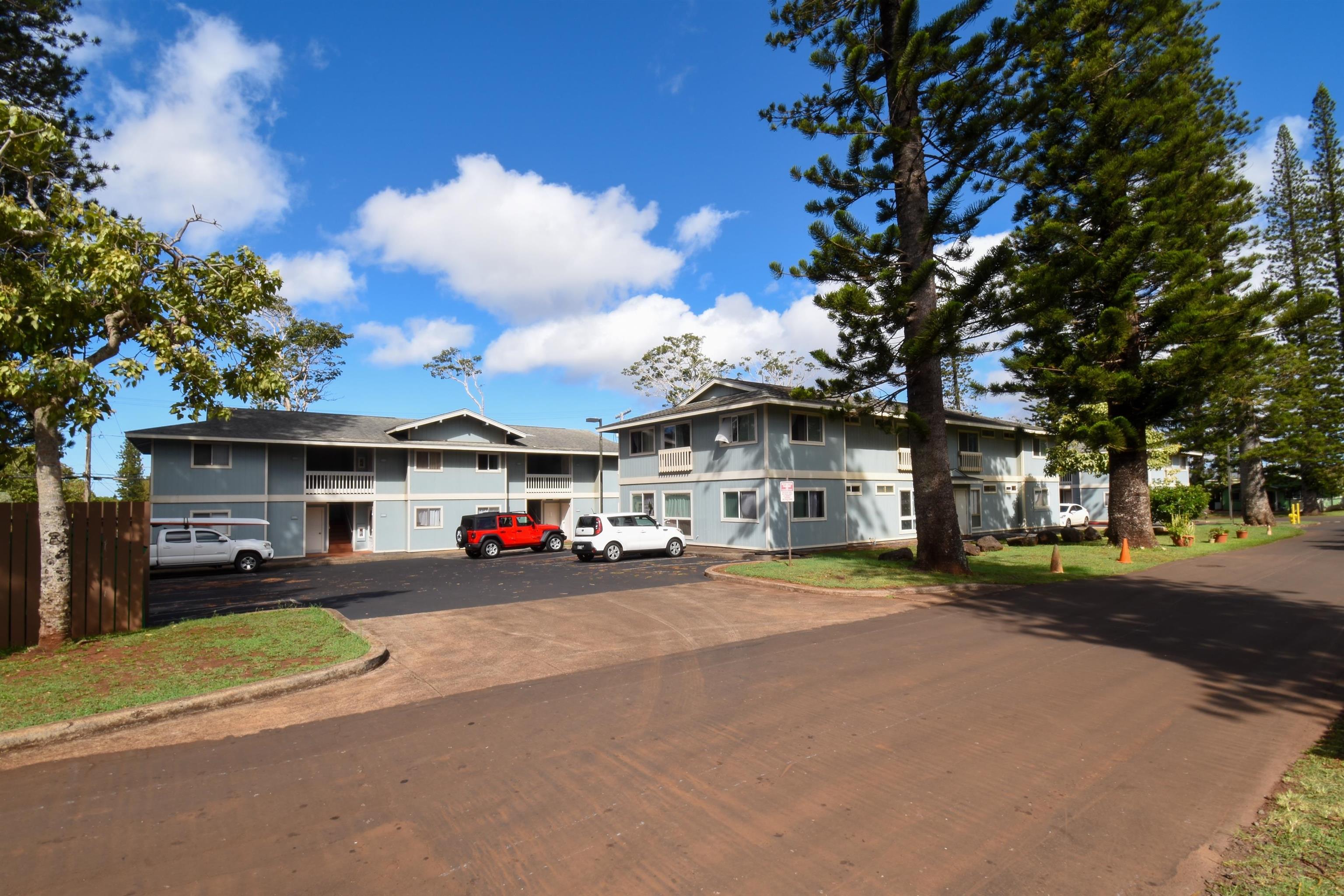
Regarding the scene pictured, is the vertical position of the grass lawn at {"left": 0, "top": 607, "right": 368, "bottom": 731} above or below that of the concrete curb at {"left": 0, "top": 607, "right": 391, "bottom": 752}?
above

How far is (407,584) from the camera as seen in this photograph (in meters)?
18.1

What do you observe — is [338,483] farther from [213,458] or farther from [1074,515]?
[1074,515]

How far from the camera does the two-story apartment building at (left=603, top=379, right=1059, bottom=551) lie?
2564 cm

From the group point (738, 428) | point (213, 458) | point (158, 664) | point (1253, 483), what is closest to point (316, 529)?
point (213, 458)

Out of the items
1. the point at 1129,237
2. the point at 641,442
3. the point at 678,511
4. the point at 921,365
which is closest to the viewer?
the point at 921,365

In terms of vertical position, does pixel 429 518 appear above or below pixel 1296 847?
above

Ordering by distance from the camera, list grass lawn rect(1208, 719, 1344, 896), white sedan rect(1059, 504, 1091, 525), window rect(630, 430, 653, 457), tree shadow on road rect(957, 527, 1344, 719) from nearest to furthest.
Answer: grass lawn rect(1208, 719, 1344, 896) → tree shadow on road rect(957, 527, 1344, 719) → window rect(630, 430, 653, 457) → white sedan rect(1059, 504, 1091, 525)

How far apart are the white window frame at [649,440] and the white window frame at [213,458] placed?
51.9 feet

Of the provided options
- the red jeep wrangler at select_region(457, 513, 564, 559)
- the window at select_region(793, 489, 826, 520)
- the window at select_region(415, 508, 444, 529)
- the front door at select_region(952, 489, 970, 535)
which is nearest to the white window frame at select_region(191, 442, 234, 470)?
the window at select_region(415, 508, 444, 529)

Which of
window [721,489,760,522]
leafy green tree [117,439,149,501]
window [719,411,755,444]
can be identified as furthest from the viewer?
leafy green tree [117,439,149,501]

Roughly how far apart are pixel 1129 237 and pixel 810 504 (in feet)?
42.6

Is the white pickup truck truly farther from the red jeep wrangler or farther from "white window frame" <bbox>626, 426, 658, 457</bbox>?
"white window frame" <bbox>626, 426, 658, 457</bbox>

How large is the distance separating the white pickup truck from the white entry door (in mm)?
6058

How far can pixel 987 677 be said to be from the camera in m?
7.56
